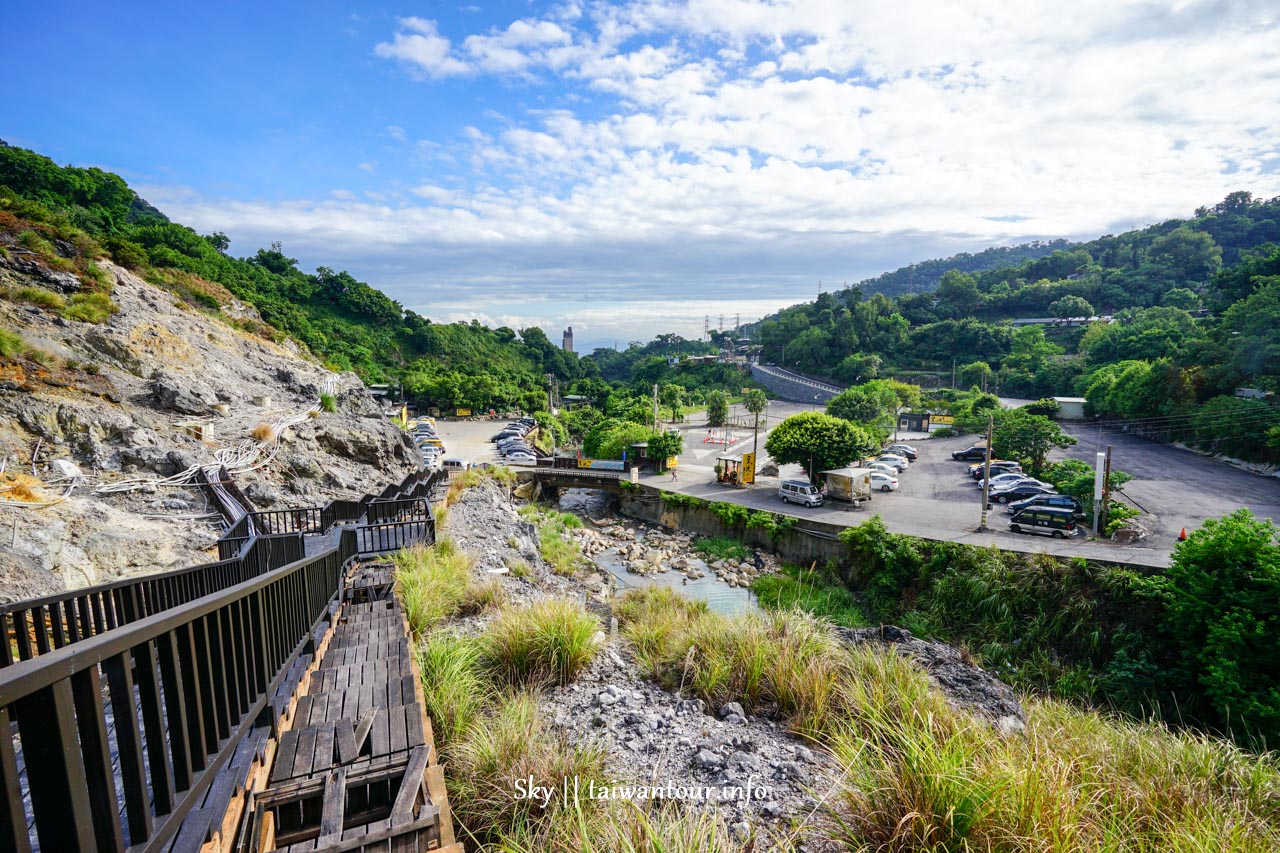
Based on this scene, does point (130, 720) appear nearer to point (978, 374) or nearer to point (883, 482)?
point (883, 482)

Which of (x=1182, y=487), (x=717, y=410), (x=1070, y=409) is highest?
(x=717, y=410)

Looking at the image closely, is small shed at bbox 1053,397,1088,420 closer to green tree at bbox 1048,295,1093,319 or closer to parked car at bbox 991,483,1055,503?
parked car at bbox 991,483,1055,503

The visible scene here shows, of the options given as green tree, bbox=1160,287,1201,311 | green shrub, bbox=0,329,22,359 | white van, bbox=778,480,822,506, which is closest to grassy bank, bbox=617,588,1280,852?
white van, bbox=778,480,822,506

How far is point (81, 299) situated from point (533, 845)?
25199 millimetres

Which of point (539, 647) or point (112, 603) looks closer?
point (112, 603)

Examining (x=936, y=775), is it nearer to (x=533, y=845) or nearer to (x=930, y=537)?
(x=533, y=845)

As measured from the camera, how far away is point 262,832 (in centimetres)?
265

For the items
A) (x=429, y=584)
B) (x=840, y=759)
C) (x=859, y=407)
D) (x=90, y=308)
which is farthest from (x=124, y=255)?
(x=859, y=407)

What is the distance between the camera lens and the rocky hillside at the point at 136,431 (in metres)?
8.80

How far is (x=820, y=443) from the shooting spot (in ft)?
78.4

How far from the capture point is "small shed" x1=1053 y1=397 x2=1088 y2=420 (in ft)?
128

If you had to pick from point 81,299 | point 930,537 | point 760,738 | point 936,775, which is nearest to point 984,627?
point 930,537

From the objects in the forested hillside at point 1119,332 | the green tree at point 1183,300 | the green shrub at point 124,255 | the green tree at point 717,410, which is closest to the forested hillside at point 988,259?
the forested hillside at point 1119,332

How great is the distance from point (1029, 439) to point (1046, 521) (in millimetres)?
10535
